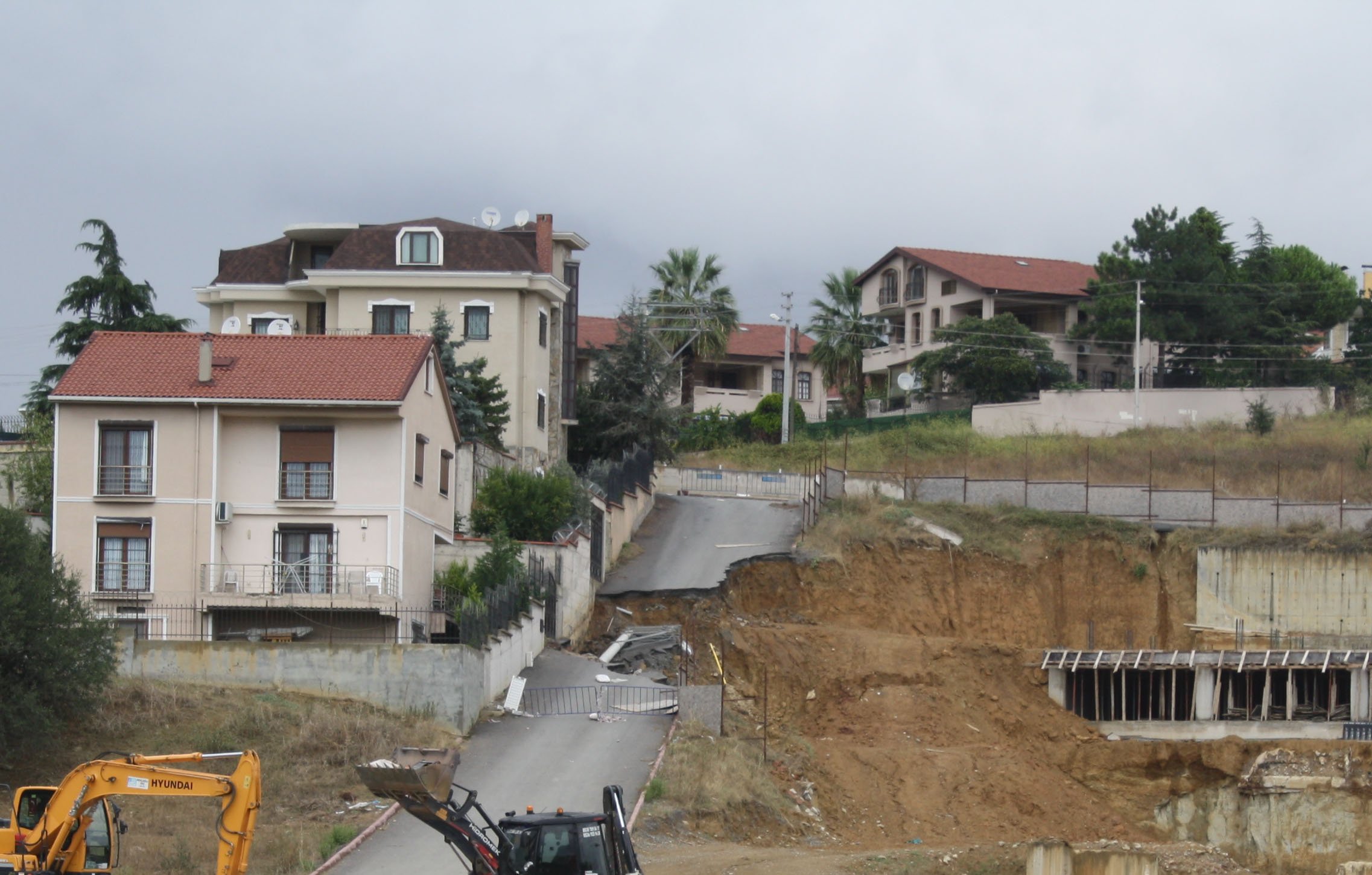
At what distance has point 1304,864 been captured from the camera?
44.3 meters

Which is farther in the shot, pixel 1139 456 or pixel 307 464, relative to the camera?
pixel 1139 456

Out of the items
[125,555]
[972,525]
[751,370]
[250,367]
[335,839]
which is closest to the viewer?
[335,839]

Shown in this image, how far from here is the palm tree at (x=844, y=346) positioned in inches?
3516

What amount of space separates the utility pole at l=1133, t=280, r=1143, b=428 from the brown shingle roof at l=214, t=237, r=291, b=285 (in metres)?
35.8

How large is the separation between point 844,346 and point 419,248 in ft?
110

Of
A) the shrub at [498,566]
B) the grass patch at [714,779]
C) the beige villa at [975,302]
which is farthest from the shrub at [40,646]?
the beige villa at [975,302]

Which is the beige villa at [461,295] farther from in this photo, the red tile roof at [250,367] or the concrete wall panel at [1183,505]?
the concrete wall panel at [1183,505]

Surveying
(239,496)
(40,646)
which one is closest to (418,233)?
(239,496)

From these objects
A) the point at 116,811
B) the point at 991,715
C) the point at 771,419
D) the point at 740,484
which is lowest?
the point at 991,715

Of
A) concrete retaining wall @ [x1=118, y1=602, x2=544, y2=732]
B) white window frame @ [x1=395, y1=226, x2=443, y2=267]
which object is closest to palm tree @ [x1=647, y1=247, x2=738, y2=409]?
white window frame @ [x1=395, y1=226, x2=443, y2=267]

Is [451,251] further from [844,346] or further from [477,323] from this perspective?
[844,346]

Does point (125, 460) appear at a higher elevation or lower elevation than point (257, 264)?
lower

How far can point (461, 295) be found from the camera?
59.8m

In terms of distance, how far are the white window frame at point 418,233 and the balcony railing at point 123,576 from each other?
67.3 ft
